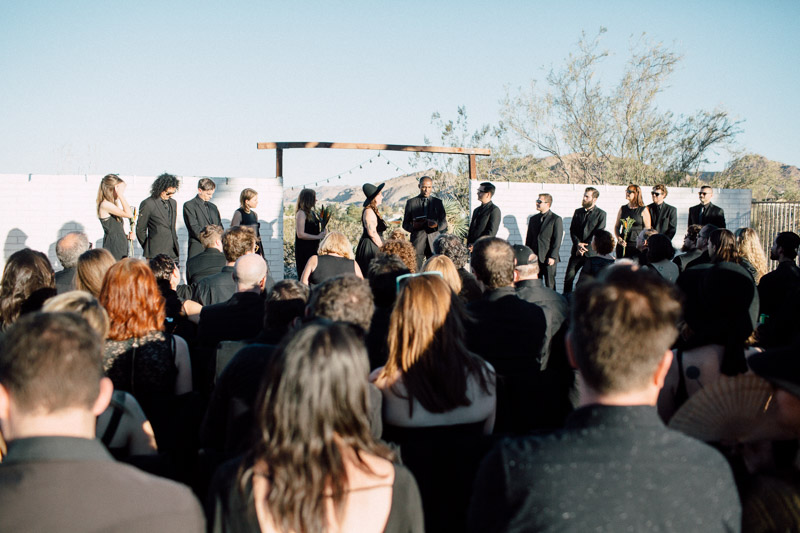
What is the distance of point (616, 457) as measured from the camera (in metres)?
1.47

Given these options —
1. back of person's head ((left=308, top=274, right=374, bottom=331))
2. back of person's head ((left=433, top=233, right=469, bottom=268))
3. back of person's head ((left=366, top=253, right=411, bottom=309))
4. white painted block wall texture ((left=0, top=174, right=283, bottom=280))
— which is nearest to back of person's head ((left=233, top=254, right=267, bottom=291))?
back of person's head ((left=366, top=253, right=411, bottom=309))

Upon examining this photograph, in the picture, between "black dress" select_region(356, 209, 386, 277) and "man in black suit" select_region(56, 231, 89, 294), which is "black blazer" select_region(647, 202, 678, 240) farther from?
"man in black suit" select_region(56, 231, 89, 294)

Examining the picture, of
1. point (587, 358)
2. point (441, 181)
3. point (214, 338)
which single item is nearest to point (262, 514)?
point (587, 358)

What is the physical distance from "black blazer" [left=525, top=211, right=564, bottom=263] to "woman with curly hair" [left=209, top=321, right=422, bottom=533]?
314 inches

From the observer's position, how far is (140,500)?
152 centimetres

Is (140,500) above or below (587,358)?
below

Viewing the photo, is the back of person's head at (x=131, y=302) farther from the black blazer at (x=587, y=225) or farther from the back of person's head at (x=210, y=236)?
the black blazer at (x=587, y=225)

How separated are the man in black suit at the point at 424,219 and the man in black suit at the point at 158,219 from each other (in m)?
3.34

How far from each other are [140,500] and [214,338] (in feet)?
7.94

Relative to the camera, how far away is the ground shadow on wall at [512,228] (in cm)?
1143

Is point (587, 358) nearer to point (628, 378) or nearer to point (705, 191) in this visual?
point (628, 378)

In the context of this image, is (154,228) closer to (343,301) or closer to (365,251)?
(365,251)

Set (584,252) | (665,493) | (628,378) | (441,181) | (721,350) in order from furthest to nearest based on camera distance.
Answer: (441,181)
(584,252)
(721,350)
(628,378)
(665,493)

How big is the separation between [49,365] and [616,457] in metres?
1.49
